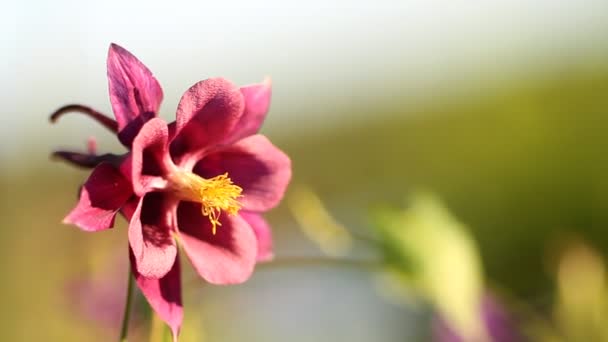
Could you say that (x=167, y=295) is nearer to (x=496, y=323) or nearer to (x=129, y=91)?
(x=129, y=91)

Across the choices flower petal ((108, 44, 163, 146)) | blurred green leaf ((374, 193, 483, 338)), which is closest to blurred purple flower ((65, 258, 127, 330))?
blurred green leaf ((374, 193, 483, 338))

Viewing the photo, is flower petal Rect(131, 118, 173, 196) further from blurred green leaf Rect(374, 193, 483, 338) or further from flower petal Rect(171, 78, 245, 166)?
blurred green leaf Rect(374, 193, 483, 338)

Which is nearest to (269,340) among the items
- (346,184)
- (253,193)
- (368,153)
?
(253,193)

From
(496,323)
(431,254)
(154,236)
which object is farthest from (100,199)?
(496,323)

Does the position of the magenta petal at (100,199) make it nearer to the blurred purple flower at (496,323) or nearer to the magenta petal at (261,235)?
the magenta petal at (261,235)

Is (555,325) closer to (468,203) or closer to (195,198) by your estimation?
(195,198)

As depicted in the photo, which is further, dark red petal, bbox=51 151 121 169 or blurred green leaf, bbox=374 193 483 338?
blurred green leaf, bbox=374 193 483 338

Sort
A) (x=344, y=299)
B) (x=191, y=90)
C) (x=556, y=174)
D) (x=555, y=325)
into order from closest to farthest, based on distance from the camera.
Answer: (x=191, y=90) < (x=555, y=325) < (x=344, y=299) < (x=556, y=174)
